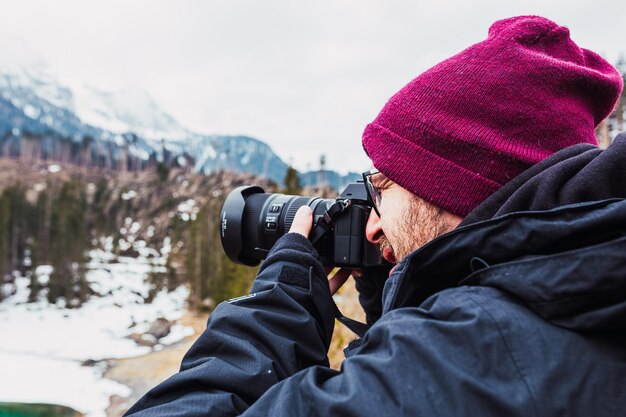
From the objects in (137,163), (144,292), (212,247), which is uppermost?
(137,163)

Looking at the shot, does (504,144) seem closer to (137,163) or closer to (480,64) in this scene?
(480,64)

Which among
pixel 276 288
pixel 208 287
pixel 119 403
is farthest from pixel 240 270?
pixel 276 288

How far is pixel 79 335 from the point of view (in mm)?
28531

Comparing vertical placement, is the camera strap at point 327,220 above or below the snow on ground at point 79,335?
above

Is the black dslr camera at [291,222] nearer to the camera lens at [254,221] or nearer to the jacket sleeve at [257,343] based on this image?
the camera lens at [254,221]

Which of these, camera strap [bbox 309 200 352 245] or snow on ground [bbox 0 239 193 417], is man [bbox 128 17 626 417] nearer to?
camera strap [bbox 309 200 352 245]

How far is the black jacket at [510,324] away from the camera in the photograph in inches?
29.0

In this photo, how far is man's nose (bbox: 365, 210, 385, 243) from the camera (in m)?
1.64

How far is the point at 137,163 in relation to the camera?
79.8 meters

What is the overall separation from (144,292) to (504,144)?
41.5 metres

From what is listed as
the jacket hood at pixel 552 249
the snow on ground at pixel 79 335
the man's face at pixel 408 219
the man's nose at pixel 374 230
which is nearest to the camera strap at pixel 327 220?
the man's nose at pixel 374 230

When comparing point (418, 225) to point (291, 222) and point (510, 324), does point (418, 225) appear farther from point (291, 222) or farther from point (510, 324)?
point (291, 222)

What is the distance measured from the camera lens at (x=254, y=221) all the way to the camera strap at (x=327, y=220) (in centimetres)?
16

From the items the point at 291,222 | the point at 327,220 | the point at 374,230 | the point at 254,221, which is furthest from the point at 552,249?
the point at 254,221
